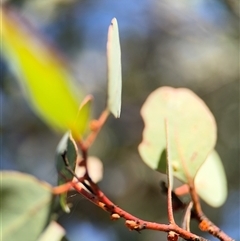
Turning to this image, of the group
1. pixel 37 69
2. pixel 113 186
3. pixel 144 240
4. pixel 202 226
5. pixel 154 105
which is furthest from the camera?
pixel 113 186

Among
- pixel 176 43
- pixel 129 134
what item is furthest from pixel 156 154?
pixel 176 43

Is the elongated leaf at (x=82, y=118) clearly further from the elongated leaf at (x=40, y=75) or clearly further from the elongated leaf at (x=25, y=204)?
the elongated leaf at (x=40, y=75)

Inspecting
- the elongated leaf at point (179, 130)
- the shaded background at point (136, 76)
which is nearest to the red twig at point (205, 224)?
the elongated leaf at point (179, 130)

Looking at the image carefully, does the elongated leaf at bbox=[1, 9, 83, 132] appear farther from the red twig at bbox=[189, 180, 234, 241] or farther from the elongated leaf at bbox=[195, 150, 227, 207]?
the elongated leaf at bbox=[195, 150, 227, 207]

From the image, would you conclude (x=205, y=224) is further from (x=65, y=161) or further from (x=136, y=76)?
(x=136, y=76)

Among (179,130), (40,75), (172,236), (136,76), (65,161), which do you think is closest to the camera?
(40,75)

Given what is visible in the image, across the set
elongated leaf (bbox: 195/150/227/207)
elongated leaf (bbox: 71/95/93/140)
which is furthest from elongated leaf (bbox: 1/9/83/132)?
elongated leaf (bbox: 195/150/227/207)

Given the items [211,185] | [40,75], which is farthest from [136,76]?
[40,75]

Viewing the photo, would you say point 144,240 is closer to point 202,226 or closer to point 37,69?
point 202,226
